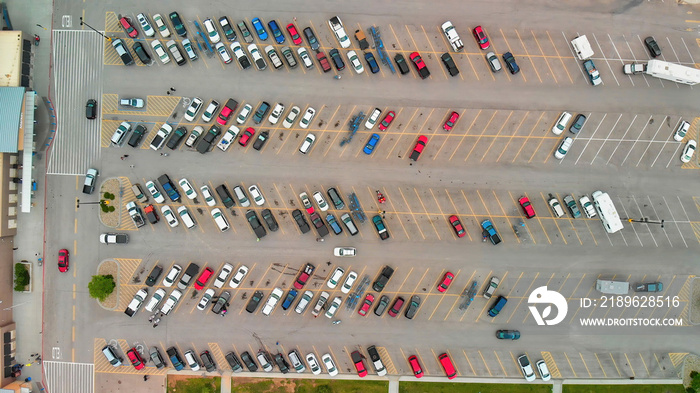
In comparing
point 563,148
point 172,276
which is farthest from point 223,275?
point 563,148

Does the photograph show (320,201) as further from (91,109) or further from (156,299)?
(91,109)

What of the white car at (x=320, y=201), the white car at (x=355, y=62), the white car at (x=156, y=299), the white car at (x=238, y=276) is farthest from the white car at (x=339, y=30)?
the white car at (x=156, y=299)

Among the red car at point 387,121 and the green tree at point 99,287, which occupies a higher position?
the red car at point 387,121

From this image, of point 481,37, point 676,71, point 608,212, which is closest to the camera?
point 676,71

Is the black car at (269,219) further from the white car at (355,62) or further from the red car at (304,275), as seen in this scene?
the white car at (355,62)

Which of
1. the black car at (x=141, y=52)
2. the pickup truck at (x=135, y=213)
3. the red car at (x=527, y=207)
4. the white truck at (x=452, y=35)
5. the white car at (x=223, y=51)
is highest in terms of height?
the white truck at (x=452, y=35)

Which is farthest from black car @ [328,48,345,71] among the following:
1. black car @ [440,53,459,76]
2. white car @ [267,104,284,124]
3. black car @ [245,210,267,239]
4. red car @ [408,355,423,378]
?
red car @ [408,355,423,378]

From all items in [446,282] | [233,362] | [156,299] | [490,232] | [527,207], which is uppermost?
[527,207]

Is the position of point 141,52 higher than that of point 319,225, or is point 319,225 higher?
point 141,52
